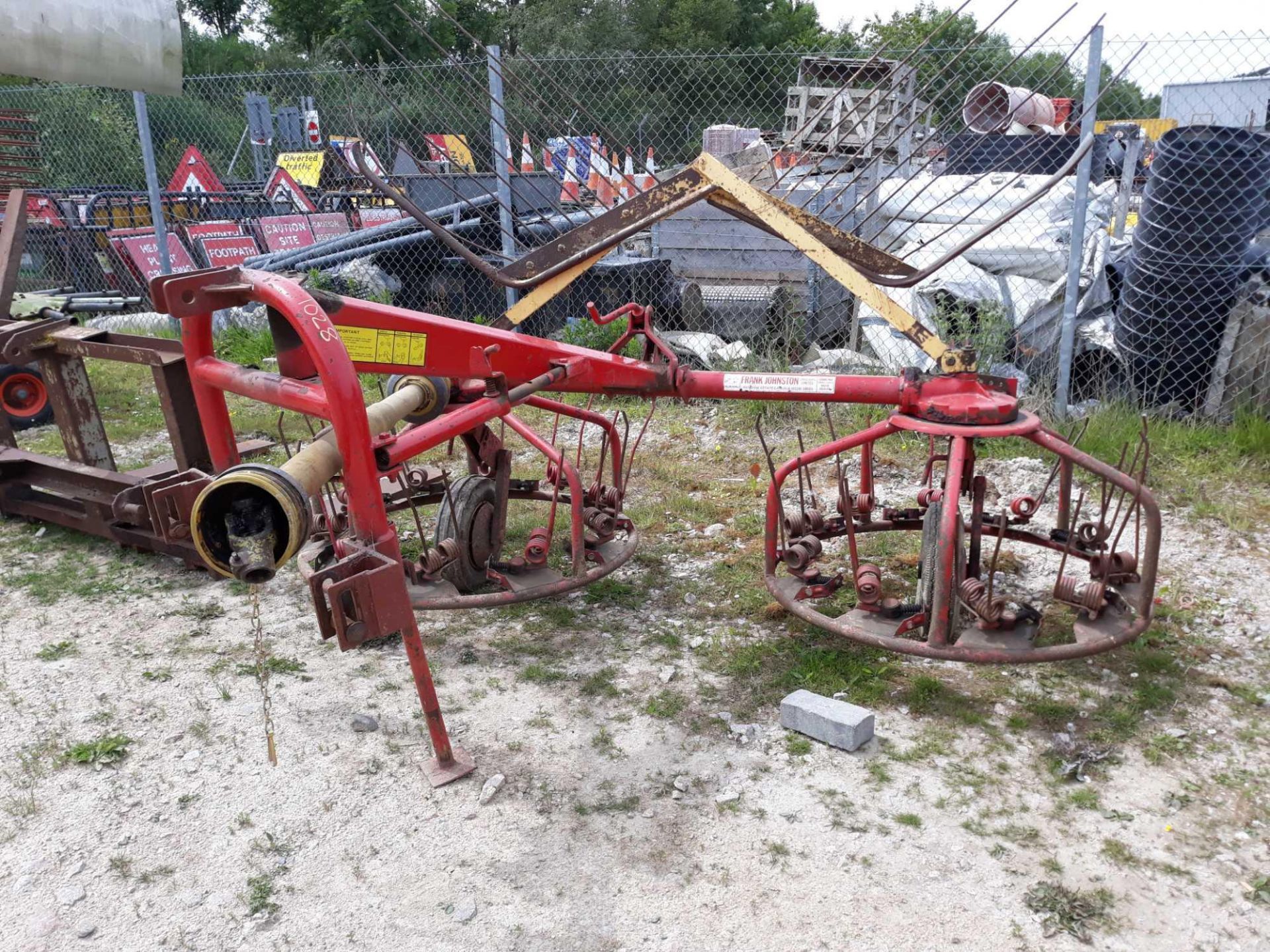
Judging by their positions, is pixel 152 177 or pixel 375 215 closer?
pixel 152 177

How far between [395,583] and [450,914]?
2.54ft

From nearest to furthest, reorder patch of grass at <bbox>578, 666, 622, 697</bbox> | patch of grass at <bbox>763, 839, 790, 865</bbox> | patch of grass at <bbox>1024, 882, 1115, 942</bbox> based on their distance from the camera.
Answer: patch of grass at <bbox>1024, 882, 1115, 942</bbox>, patch of grass at <bbox>763, 839, 790, 865</bbox>, patch of grass at <bbox>578, 666, 622, 697</bbox>

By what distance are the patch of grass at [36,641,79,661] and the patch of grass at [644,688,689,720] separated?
206 cm

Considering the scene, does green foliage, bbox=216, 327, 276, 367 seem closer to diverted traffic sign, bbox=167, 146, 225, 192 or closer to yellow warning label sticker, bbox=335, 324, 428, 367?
diverted traffic sign, bbox=167, 146, 225, 192

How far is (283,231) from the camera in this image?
9586mm

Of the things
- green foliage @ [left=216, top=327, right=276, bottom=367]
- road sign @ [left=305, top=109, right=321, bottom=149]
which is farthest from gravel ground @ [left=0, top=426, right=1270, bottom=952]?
road sign @ [left=305, top=109, right=321, bottom=149]

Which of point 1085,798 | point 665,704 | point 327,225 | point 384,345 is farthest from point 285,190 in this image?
point 1085,798

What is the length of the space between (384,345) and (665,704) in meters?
1.40

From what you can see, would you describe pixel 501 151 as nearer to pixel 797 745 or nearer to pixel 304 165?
pixel 797 745

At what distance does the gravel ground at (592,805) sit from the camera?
6.98ft

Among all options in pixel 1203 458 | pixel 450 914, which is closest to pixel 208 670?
pixel 450 914

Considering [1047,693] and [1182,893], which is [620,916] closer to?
[1182,893]

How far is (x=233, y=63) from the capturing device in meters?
28.2

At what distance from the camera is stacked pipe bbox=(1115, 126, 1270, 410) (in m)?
4.96
